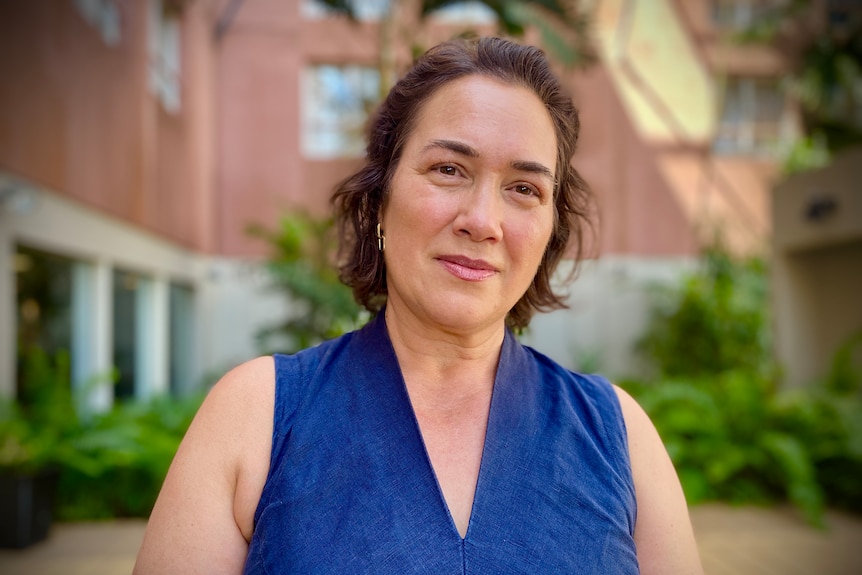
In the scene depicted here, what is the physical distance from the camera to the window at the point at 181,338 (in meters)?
10.8

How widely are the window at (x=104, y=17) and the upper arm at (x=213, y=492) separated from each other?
7.28 m

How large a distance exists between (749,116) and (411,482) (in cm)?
1377

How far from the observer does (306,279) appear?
7480 mm

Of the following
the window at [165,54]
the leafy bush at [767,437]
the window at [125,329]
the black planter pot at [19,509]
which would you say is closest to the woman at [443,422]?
the black planter pot at [19,509]

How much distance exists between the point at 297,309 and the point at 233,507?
23.7 ft

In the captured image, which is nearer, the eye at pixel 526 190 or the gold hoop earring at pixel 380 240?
the eye at pixel 526 190

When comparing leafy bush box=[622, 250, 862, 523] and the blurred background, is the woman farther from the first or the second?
leafy bush box=[622, 250, 862, 523]

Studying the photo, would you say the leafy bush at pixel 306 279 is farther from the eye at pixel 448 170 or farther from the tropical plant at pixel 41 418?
the eye at pixel 448 170

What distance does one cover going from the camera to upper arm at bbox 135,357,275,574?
4.08 feet

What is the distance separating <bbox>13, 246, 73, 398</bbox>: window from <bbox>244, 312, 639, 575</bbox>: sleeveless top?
18.4 ft

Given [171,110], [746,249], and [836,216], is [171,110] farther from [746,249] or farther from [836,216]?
[746,249]

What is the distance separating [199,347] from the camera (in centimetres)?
1197

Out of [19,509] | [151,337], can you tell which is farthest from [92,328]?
[19,509]

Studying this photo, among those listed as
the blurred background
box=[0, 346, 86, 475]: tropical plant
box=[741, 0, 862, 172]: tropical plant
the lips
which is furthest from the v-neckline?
box=[741, 0, 862, 172]: tropical plant
